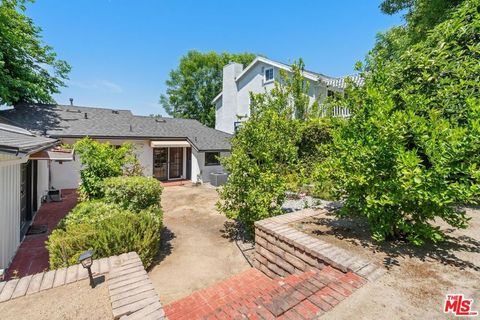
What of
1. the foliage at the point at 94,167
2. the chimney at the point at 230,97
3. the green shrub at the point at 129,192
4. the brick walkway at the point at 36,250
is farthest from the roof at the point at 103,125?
the green shrub at the point at 129,192

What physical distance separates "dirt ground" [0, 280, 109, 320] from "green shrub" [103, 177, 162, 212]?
4.63m

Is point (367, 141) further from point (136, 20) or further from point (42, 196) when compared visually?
point (136, 20)

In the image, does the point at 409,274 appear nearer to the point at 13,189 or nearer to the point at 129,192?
the point at 129,192

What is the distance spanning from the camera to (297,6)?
17453 mm

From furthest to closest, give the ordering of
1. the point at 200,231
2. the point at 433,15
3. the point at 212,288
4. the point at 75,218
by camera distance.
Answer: the point at 433,15
the point at 200,231
the point at 75,218
the point at 212,288

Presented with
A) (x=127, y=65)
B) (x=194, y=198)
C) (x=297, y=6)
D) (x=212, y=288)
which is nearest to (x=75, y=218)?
(x=212, y=288)

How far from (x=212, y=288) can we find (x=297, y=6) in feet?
63.4

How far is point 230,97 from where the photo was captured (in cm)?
2928

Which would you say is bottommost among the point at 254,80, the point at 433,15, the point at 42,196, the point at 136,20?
the point at 42,196

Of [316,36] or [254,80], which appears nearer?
[316,36]

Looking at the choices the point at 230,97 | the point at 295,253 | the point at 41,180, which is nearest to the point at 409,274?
the point at 295,253

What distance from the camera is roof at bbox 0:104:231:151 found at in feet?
57.5

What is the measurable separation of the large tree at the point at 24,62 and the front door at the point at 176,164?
12499 millimetres

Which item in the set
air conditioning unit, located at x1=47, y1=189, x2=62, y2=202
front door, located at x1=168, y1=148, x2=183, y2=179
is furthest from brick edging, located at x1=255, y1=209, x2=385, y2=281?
front door, located at x1=168, y1=148, x2=183, y2=179
